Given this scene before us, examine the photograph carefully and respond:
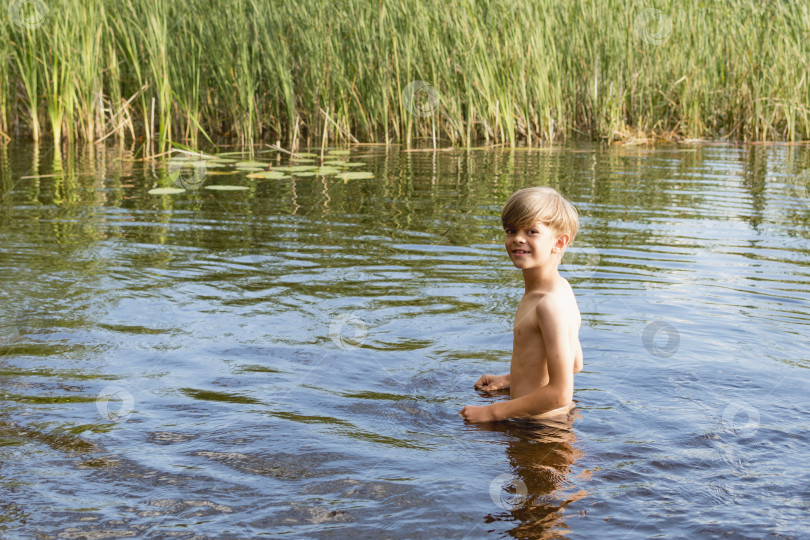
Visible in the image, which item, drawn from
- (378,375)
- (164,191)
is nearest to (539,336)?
(378,375)

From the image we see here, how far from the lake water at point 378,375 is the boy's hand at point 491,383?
7cm

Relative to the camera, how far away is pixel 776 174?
941 centimetres

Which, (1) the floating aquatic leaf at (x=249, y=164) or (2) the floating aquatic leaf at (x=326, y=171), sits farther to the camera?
(1) the floating aquatic leaf at (x=249, y=164)

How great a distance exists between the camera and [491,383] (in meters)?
3.56

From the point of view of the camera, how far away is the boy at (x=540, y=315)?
3088mm

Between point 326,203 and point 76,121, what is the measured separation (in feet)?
16.9

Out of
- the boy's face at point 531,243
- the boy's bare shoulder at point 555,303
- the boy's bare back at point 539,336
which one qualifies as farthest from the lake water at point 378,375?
the boy's face at point 531,243

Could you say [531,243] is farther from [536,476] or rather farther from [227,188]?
Result: [227,188]

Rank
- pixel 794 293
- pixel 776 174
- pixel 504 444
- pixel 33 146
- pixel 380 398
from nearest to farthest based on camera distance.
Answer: pixel 504 444, pixel 380 398, pixel 794 293, pixel 776 174, pixel 33 146

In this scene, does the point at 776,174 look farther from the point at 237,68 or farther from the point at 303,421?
the point at 303,421

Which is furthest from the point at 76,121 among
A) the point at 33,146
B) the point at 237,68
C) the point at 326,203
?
the point at 326,203

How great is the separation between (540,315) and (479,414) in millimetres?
446

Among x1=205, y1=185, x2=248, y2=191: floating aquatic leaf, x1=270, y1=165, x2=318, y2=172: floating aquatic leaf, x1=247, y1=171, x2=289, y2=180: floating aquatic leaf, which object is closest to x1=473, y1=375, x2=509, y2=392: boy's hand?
x1=205, y1=185, x2=248, y2=191: floating aquatic leaf

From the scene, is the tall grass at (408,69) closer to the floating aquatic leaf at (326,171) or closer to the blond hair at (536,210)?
the floating aquatic leaf at (326,171)
